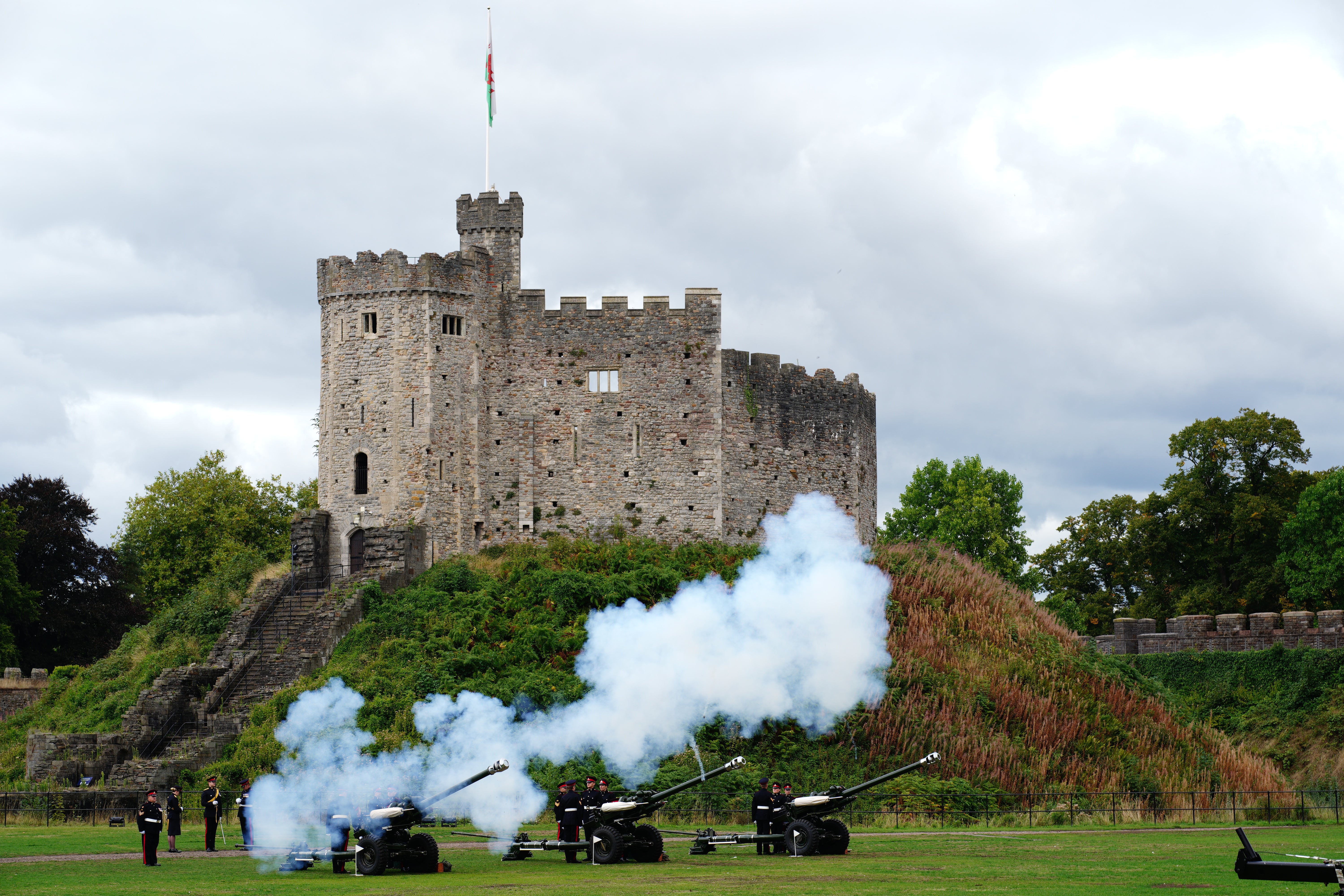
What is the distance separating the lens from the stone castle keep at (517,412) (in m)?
47.3

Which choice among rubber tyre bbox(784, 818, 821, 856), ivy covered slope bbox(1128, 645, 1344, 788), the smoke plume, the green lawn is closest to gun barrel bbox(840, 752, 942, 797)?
rubber tyre bbox(784, 818, 821, 856)

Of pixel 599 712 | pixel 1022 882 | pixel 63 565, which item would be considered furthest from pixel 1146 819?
pixel 63 565

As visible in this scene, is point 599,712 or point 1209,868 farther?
point 599,712

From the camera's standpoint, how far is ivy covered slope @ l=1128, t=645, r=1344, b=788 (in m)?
42.1

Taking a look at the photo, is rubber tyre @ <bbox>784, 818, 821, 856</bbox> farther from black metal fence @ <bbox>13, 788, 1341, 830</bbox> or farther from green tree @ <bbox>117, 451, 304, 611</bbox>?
green tree @ <bbox>117, 451, 304, 611</bbox>

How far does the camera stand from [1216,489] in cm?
5891

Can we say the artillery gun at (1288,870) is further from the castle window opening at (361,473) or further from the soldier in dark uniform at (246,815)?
the castle window opening at (361,473)

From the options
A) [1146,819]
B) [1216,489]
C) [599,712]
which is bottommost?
[1146,819]

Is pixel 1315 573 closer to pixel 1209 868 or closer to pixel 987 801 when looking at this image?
pixel 987 801

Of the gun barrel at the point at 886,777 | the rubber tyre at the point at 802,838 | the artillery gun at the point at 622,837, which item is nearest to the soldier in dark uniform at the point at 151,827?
the artillery gun at the point at 622,837

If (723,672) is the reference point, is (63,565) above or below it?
above

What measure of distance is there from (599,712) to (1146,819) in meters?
12.1

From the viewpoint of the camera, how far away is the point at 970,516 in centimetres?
6144

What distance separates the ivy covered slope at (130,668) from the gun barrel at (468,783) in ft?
65.8
